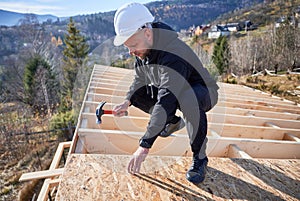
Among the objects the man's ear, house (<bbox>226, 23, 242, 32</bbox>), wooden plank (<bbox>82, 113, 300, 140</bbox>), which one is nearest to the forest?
wooden plank (<bbox>82, 113, 300, 140</bbox>)

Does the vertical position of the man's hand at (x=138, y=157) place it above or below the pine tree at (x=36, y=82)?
above

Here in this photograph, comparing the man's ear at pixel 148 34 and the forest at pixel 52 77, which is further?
the forest at pixel 52 77

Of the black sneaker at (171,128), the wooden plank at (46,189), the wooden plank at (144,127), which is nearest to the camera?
the wooden plank at (46,189)

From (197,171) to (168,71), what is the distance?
2.67ft

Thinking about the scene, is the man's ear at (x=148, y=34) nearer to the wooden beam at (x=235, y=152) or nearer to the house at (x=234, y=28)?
the wooden beam at (x=235, y=152)

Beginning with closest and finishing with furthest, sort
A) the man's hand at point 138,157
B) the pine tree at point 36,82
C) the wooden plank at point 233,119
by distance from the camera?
1. the man's hand at point 138,157
2. the wooden plank at point 233,119
3. the pine tree at point 36,82

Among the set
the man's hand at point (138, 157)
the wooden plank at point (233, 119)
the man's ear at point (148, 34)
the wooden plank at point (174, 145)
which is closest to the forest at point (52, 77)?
the wooden plank at point (233, 119)

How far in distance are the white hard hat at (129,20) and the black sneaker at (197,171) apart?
44.7 inches

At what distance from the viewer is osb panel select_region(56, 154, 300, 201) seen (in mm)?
1430

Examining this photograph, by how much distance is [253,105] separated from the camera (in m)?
4.06

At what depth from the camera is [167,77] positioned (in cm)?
145

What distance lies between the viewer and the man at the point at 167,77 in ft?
4.70

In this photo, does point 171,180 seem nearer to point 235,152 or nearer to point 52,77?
point 235,152

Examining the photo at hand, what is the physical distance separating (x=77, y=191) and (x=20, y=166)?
5929mm
